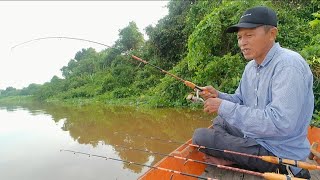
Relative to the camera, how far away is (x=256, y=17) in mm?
2240

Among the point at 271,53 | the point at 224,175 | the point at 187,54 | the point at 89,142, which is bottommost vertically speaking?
the point at 89,142

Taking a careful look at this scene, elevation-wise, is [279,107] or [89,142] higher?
[279,107]

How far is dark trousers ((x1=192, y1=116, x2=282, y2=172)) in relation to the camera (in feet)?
8.25

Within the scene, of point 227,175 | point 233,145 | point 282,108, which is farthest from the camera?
point 227,175

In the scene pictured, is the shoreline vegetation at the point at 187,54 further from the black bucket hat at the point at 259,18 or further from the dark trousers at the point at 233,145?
the black bucket hat at the point at 259,18

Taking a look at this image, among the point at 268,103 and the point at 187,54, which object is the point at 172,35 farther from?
the point at 268,103

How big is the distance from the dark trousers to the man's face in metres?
0.75

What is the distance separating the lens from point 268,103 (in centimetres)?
233

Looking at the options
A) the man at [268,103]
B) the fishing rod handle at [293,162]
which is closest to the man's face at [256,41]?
the man at [268,103]

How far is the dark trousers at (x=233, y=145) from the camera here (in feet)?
8.25

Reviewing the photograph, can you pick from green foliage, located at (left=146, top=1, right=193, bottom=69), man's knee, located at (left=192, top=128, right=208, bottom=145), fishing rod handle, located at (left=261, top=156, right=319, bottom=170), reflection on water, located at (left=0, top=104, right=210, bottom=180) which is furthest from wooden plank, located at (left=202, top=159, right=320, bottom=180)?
green foliage, located at (left=146, top=1, right=193, bottom=69)

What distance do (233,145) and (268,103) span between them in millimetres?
Result: 545

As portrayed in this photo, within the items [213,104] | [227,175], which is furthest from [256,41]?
[227,175]

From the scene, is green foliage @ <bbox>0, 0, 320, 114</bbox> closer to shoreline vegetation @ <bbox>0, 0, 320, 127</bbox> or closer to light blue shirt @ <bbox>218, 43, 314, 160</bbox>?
shoreline vegetation @ <bbox>0, 0, 320, 127</bbox>
